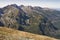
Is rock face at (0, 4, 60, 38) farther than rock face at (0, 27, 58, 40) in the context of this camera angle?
Yes

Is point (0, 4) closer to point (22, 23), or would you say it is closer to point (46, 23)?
point (22, 23)

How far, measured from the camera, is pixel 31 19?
12555 millimetres

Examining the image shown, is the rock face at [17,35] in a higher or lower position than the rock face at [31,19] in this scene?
lower

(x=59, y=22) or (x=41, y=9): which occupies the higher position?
(x=41, y=9)

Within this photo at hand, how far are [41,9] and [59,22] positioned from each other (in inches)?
61.0

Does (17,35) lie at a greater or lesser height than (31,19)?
lesser

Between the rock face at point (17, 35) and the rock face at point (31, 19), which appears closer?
the rock face at point (17, 35)

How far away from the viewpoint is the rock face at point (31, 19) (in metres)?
12.3

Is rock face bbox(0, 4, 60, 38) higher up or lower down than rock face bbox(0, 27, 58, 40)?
higher up

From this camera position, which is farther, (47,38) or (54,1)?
(54,1)

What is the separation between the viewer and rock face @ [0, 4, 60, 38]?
1232 cm

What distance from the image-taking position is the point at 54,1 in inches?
506

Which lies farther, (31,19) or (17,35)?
(31,19)

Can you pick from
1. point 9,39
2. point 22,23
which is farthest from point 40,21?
point 9,39
